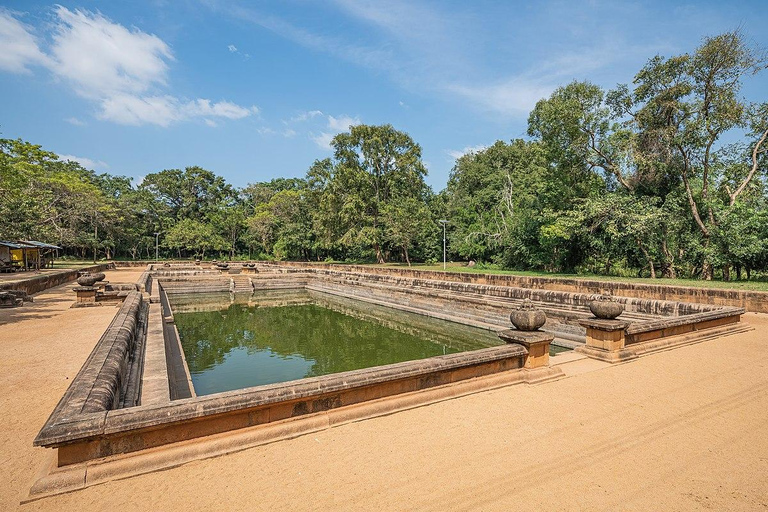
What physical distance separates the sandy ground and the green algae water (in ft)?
13.2

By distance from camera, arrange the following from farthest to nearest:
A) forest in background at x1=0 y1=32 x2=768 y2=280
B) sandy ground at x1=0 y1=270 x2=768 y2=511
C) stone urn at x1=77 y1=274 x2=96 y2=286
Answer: forest in background at x1=0 y1=32 x2=768 y2=280 → stone urn at x1=77 y1=274 x2=96 y2=286 → sandy ground at x1=0 y1=270 x2=768 y2=511

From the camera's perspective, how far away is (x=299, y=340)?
37.9 ft

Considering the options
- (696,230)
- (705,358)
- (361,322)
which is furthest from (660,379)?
(696,230)

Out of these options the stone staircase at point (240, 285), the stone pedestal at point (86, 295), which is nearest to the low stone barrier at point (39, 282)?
the stone pedestal at point (86, 295)

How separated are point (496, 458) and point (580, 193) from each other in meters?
20.2

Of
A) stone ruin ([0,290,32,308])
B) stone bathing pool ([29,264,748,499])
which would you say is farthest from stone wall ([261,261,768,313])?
stone ruin ([0,290,32,308])

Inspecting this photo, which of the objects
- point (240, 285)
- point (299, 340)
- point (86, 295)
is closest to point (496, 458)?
point (299, 340)

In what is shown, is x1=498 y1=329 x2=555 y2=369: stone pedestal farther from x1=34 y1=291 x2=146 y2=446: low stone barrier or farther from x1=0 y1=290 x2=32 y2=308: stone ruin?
x1=0 y1=290 x2=32 y2=308: stone ruin

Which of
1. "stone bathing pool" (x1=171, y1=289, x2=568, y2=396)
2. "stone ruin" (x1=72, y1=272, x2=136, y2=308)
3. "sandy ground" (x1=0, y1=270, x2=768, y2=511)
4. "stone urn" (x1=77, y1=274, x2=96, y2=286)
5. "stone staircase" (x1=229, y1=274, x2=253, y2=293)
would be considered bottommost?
"stone bathing pool" (x1=171, y1=289, x2=568, y2=396)

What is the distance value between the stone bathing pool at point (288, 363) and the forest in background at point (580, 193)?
8034 mm

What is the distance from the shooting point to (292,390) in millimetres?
3332

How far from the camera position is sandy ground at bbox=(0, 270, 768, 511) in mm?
2445

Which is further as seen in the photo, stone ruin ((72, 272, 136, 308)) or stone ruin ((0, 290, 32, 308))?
stone ruin ((72, 272, 136, 308))

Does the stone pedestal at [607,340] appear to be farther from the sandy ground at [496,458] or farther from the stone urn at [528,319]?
the stone urn at [528,319]
